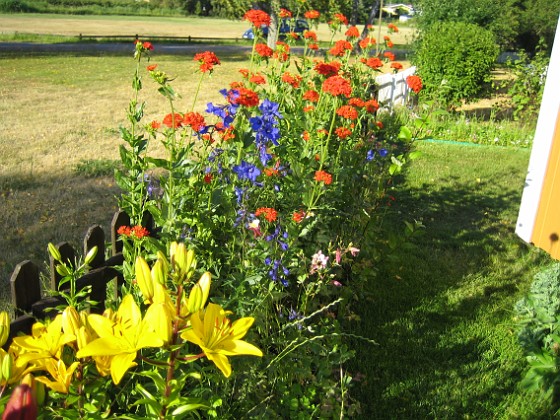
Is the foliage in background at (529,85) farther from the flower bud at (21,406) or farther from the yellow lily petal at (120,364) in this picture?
the flower bud at (21,406)

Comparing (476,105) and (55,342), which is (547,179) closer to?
(55,342)

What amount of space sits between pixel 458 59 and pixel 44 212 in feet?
24.1

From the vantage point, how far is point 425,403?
99.7 inches

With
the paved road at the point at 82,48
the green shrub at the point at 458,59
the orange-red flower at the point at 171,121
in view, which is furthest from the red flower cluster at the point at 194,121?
the paved road at the point at 82,48

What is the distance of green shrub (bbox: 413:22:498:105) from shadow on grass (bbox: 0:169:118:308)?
6.30 metres

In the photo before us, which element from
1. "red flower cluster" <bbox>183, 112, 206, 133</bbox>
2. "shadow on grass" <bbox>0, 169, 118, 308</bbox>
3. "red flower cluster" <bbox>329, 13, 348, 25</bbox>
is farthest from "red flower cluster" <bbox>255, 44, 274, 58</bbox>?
"shadow on grass" <bbox>0, 169, 118, 308</bbox>

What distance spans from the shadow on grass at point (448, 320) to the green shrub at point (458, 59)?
491 centimetres

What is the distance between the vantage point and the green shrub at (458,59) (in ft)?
30.7

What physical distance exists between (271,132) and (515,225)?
10.6 ft

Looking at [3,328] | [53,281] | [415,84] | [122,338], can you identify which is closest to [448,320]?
[415,84]

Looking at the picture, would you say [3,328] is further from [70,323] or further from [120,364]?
[120,364]

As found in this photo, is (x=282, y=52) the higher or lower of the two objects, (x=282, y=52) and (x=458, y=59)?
the higher

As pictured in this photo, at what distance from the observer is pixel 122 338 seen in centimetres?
102

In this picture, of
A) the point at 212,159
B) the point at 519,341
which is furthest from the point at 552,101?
the point at 212,159
